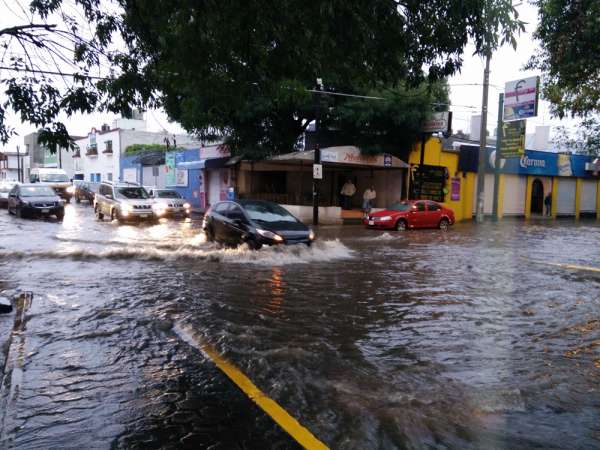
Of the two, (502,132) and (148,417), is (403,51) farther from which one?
(502,132)

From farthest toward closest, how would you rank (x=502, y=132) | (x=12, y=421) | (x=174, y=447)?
(x=502, y=132) → (x=12, y=421) → (x=174, y=447)

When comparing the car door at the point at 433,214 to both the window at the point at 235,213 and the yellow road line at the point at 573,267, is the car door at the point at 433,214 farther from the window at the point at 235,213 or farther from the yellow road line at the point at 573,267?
the window at the point at 235,213

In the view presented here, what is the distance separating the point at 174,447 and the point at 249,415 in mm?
654

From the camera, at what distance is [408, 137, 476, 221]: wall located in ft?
87.0

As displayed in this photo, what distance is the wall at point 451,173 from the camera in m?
26.5

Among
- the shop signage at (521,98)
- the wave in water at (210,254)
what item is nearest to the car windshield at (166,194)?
the wave in water at (210,254)

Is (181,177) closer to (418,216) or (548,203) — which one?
(418,216)

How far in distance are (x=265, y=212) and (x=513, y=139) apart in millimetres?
16351

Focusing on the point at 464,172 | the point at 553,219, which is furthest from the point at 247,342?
the point at 553,219

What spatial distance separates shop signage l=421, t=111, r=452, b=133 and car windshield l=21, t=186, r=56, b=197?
1700 centimetres

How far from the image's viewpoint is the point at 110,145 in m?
47.8

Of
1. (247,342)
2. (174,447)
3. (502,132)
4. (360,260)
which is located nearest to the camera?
(174,447)

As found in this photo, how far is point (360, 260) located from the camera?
12.7 meters

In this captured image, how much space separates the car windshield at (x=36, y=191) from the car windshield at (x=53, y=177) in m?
11.9
